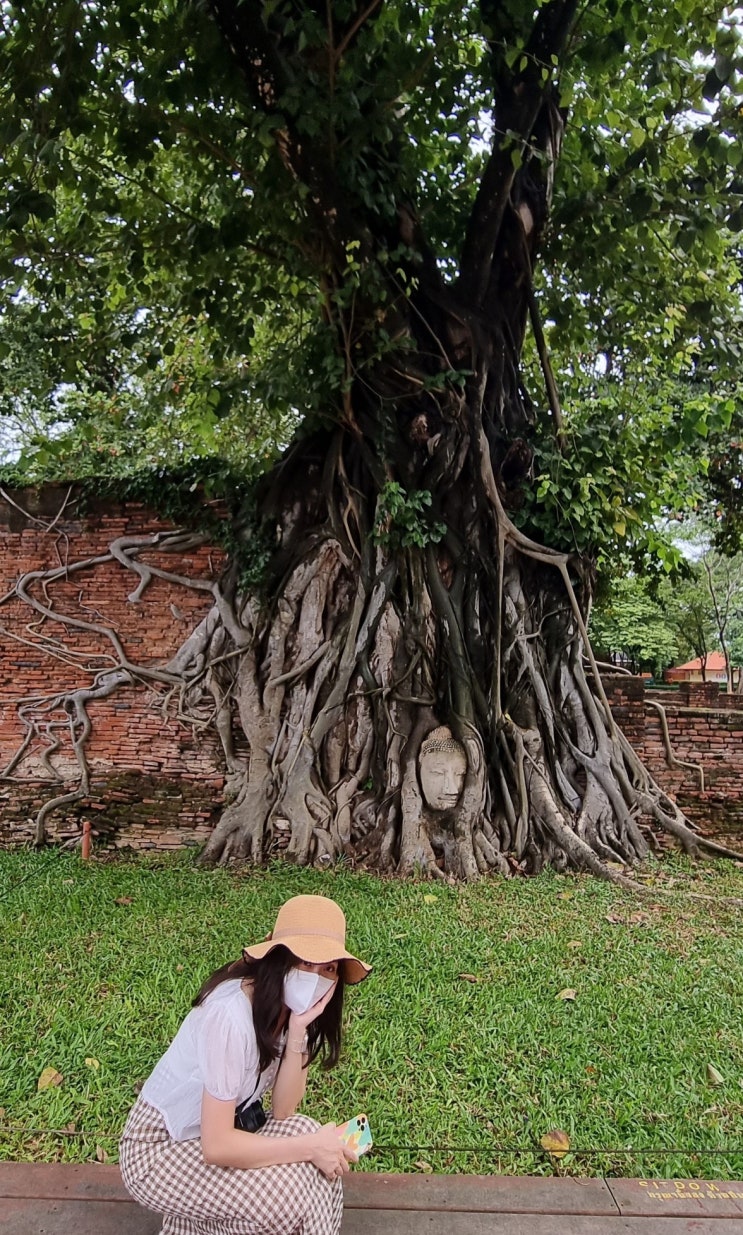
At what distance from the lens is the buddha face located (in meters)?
5.55

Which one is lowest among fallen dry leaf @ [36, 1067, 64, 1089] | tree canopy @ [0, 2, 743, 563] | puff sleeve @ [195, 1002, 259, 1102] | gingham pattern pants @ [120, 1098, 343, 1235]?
fallen dry leaf @ [36, 1067, 64, 1089]

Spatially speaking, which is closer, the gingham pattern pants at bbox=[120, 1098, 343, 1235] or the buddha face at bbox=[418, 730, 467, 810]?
the gingham pattern pants at bbox=[120, 1098, 343, 1235]

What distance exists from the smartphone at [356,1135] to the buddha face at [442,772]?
3774mm

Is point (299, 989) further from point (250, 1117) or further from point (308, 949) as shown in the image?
point (250, 1117)

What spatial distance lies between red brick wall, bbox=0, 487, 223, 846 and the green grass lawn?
166 cm

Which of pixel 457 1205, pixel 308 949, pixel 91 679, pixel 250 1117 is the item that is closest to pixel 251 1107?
pixel 250 1117

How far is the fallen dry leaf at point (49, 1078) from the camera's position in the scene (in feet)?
9.12

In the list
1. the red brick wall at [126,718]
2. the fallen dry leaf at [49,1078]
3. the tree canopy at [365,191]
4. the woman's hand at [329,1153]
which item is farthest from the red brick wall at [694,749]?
the woman's hand at [329,1153]

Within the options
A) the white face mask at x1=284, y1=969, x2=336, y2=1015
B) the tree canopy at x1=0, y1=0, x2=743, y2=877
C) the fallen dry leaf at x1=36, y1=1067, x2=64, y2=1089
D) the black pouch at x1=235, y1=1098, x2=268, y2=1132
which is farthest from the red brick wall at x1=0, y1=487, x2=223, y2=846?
the white face mask at x1=284, y1=969, x2=336, y2=1015

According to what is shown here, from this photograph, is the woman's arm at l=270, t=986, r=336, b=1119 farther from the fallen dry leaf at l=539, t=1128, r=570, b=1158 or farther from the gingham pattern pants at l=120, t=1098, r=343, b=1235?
the fallen dry leaf at l=539, t=1128, r=570, b=1158

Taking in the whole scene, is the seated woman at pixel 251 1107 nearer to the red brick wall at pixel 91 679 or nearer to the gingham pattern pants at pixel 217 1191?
the gingham pattern pants at pixel 217 1191

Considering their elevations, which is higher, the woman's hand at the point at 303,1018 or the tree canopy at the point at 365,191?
the tree canopy at the point at 365,191

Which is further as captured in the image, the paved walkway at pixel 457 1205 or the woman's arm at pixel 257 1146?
the paved walkway at pixel 457 1205

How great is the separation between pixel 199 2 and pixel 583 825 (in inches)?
214
